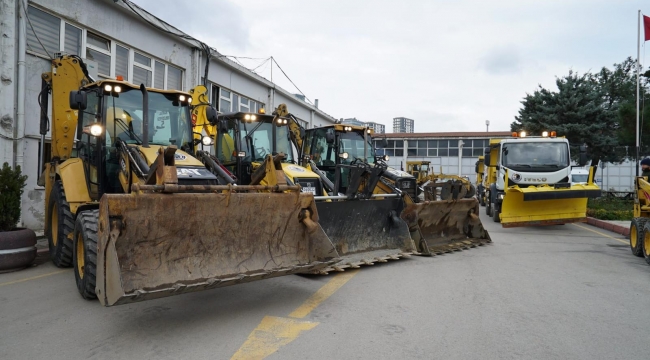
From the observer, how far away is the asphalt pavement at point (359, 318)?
3.88m

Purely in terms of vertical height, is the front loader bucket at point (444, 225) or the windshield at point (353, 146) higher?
the windshield at point (353, 146)

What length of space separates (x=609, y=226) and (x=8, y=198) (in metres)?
14.7

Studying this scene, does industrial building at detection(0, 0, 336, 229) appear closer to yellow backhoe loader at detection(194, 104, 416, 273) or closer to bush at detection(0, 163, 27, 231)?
bush at detection(0, 163, 27, 231)

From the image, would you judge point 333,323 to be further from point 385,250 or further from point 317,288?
point 385,250

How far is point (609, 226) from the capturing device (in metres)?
13.1

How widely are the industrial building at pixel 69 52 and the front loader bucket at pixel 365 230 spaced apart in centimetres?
639

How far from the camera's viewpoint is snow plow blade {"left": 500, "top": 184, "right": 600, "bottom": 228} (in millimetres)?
10930

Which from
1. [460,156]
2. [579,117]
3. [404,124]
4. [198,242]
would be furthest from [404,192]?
[404,124]

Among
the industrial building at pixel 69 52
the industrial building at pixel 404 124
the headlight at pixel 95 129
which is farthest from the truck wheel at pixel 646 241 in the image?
the industrial building at pixel 404 124

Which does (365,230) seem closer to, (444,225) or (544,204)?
(444,225)

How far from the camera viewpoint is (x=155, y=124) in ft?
21.9

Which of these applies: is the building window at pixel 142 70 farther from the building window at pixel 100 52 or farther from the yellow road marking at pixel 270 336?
the yellow road marking at pixel 270 336

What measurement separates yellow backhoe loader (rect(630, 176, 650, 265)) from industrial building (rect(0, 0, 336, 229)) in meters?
11.8

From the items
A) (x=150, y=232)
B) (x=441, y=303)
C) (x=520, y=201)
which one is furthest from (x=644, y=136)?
(x=150, y=232)
